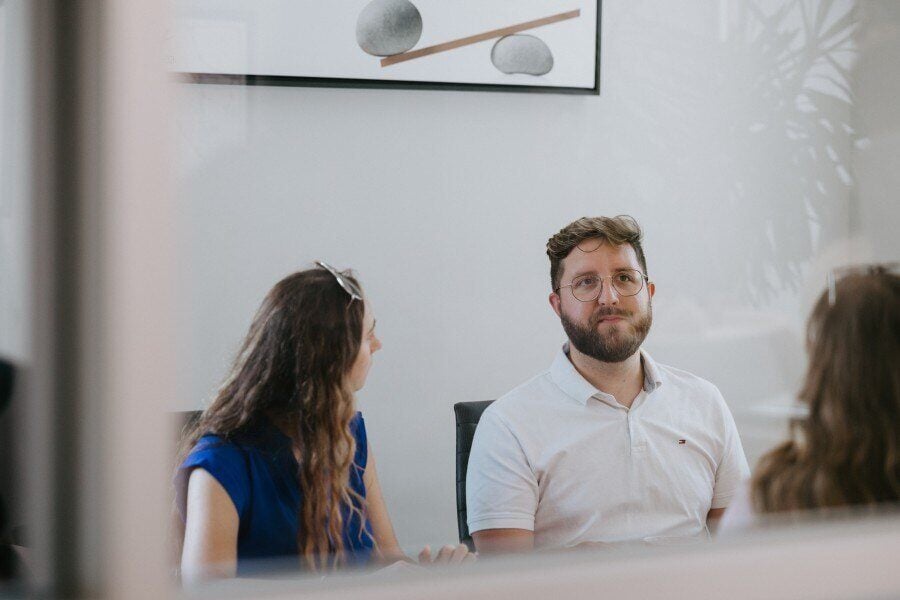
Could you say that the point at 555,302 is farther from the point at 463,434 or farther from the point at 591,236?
the point at 463,434

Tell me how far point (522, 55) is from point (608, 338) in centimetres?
63

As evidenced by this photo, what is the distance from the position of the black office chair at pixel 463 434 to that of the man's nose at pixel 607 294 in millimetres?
303

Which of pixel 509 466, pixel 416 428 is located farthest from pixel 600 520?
pixel 416 428

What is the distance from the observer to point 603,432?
1.55m

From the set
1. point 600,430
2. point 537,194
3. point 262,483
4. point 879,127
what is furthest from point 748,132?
point 262,483

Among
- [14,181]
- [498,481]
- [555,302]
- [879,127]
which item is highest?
[879,127]

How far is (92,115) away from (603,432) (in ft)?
3.90

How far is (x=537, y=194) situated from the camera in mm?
1830

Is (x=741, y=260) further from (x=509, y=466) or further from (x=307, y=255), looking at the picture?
(x=307, y=255)

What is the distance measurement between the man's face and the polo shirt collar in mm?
35

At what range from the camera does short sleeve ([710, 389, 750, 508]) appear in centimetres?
123

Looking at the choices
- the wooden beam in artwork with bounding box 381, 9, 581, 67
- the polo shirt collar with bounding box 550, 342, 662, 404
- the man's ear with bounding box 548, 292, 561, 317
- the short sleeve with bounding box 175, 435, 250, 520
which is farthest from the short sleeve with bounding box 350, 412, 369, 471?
the wooden beam in artwork with bounding box 381, 9, 581, 67

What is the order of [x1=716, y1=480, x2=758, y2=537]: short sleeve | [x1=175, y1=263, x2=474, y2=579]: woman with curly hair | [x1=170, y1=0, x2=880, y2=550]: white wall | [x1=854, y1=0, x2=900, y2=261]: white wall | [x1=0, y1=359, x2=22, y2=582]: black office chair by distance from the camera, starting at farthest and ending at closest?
[x1=170, y1=0, x2=880, y2=550]: white wall, [x1=854, y1=0, x2=900, y2=261]: white wall, [x1=175, y1=263, x2=474, y2=579]: woman with curly hair, [x1=716, y1=480, x2=758, y2=537]: short sleeve, [x1=0, y1=359, x2=22, y2=582]: black office chair

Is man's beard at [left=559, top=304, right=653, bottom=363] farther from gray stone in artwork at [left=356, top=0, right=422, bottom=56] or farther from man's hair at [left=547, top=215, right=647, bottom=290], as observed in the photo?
gray stone in artwork at [left=356, top=0, right=422, bottom=56]
